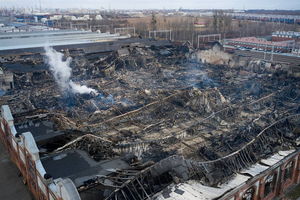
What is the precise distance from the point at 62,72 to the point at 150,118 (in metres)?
14.6

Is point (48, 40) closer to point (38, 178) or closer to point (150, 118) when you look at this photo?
point (150, 118)

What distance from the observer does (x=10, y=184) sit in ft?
40.9

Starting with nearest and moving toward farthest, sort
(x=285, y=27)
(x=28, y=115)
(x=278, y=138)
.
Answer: (x=278, y=138)
(x=28, y=115)
(x=285, y=27)

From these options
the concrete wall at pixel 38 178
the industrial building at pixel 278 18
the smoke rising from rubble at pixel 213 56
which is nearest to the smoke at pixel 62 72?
the concrete wall at pixel 38 178

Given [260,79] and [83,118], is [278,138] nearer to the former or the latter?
[83,118]

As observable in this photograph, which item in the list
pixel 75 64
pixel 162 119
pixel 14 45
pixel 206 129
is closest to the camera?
pixel 206 129

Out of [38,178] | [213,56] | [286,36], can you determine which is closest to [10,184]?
[38,178]

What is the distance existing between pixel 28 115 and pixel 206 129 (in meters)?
9.96

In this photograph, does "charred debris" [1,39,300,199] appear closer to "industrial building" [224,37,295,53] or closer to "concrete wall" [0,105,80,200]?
"concrete wall" [0,105,80,200]

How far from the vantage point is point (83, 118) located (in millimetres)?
17281

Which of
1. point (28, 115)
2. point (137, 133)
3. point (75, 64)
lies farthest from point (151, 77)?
point (28, 115)

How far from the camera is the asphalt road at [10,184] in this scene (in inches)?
461

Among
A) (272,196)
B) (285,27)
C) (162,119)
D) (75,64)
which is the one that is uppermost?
(285,27)

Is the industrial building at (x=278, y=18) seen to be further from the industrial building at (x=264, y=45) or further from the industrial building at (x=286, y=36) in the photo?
the industrial building at (x=264, y=45)
